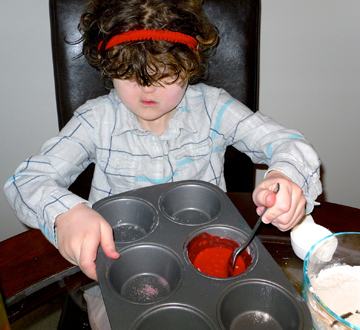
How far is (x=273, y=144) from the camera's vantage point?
3.09 ft

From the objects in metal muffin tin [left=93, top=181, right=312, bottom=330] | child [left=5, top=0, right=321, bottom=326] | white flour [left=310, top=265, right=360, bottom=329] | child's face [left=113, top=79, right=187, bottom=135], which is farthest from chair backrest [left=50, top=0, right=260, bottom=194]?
white flour [left=310, top=265, right=360, bottom=329]

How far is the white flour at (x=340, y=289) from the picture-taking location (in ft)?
1.65

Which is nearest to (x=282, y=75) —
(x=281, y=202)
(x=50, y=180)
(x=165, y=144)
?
(x=165, y=144)

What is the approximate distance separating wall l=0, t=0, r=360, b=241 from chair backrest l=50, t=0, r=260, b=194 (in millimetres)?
292

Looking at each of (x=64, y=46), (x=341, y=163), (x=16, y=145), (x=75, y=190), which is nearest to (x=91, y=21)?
(x=64, y=46)

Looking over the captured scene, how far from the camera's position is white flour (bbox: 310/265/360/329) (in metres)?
0.50

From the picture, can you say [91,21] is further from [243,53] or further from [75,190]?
[75,190]

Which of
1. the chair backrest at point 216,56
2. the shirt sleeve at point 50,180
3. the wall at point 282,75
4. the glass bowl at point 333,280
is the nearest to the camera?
the glass bowl at point 333,280

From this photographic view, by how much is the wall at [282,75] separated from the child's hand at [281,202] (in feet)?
2.60

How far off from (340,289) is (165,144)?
0.61 m

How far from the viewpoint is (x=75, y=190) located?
1.15 meters

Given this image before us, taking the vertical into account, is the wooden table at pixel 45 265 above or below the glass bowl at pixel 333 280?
below

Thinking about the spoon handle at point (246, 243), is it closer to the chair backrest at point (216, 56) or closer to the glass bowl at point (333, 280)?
the glass bowl at point (333, 280)

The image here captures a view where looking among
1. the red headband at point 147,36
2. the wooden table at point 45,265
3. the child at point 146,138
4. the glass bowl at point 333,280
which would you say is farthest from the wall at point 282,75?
the glass bowl at point 333,280
